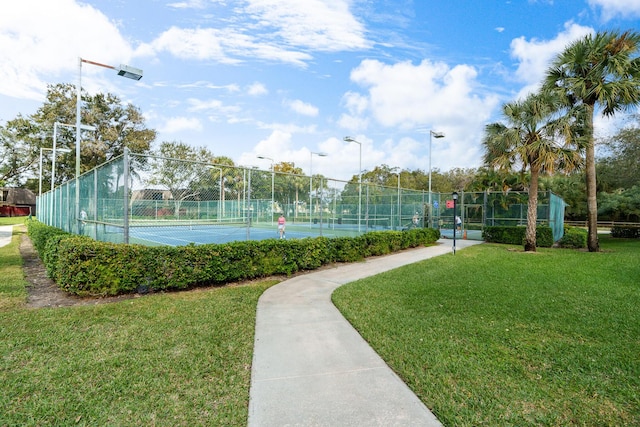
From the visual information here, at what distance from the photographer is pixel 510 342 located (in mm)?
4070

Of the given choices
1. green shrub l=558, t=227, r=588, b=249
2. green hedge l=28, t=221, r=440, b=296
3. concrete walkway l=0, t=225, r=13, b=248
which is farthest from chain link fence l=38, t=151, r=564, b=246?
concrete walkway l=0, t=225, r=13, b=248

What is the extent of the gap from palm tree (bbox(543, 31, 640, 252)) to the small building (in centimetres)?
6176

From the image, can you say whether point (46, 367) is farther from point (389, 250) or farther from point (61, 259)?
point (389, 250)

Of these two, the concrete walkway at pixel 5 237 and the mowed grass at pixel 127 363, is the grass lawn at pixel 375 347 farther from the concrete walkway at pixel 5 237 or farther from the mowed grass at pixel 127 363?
the concrete walkway at pixel 5 237

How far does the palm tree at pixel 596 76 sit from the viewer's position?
12.8 meters

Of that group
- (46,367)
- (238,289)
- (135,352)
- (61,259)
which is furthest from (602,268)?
(61,259)

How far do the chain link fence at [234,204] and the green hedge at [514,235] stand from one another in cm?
110

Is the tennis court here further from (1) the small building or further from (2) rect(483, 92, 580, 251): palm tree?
(1) the small building

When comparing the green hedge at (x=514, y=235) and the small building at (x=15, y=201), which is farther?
the small building at (x=15, y=201)

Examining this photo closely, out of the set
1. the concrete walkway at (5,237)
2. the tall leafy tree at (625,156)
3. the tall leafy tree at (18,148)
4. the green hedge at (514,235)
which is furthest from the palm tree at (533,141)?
the tall leafy tree at (18,148)

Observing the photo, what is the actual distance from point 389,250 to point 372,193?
2.77m

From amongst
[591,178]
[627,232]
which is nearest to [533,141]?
[591,178]

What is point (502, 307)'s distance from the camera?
18.3 ft

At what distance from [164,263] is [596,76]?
16.6m
